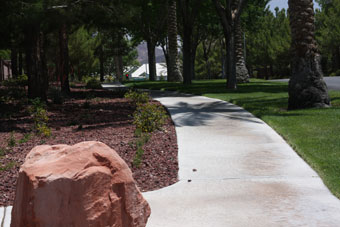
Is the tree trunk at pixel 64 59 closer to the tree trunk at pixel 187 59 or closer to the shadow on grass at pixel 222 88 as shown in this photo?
the shadow on grass at pixel 222 88

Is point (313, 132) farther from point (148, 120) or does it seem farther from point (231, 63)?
point (231, 63)

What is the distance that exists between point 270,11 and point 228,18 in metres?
47.6

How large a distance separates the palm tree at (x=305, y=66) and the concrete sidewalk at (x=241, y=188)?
4302mm

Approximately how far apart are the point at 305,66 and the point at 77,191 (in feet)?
37.0

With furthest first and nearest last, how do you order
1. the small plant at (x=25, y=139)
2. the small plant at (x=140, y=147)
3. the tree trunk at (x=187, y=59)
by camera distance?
the tree trunk at (x=187, y=59), the small plant at (x=25, y=139), the small plant at (x=140, y=147)

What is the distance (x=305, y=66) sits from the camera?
535 inches

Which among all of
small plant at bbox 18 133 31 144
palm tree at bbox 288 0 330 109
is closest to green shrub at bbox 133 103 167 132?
small plant at bbox 18 133 31 144

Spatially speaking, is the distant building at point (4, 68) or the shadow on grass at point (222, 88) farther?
the distant building at point (4, 68)

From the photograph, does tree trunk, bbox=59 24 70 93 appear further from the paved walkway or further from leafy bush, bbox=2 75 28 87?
the paved walkway

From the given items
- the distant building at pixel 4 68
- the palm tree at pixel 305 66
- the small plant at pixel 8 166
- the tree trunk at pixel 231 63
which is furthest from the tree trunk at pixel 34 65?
the distant building at pixel 4 68

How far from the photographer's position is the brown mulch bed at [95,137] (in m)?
6.64

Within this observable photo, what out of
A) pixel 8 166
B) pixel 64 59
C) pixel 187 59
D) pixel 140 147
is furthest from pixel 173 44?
pixel 8 166

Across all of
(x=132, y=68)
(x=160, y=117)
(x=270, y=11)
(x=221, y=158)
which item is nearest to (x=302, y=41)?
(x=160, y=117)

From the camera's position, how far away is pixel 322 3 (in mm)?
69500
